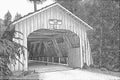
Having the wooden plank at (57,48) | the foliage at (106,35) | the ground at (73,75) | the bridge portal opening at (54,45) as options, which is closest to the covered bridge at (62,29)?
the bridge portal opening at (54,45)

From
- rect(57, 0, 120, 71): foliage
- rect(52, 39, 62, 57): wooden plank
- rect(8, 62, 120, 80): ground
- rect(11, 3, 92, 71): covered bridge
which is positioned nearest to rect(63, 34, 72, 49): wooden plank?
rect(11, 3, 92, 71): covered bridge

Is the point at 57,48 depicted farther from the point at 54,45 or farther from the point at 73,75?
the point at 73,75

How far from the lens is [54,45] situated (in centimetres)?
1527

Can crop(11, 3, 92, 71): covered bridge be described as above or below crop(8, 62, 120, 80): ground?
above

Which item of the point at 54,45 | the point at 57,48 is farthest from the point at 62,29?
the point at 54,45

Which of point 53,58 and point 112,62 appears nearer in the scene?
point 112,62

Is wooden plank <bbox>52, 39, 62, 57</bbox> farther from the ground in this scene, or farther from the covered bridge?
the ground

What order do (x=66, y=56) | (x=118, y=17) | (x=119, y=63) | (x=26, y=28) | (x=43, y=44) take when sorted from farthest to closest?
(x=43, y=44)
(x=66, y=56)
(x=118, y=17)
(x=119, y=63)
(x=26, y=28)

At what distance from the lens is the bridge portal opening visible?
1193cm

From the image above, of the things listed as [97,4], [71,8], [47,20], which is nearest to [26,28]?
[47,20]

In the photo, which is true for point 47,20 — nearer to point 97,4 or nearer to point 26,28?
point 26,28

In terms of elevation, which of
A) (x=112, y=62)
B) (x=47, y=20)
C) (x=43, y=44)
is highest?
(x=47, y=20)

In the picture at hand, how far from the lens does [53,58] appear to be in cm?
1581

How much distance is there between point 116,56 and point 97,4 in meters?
5.62
